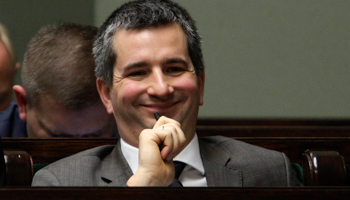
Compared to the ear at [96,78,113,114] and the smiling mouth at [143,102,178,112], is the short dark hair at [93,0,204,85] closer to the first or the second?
the ear at [96,78,113,114]

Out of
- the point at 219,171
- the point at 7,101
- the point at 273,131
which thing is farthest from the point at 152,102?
the point at 273,131

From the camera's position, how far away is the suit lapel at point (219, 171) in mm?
1308

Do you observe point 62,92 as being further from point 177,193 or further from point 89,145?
point 177,193

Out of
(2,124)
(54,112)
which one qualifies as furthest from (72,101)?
(2,124)

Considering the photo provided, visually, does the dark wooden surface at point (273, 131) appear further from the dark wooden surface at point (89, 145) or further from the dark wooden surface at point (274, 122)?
the dark wooden surface at point (89, 145)

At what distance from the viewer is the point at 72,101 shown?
1.66m

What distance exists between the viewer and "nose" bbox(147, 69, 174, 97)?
125 centimetres

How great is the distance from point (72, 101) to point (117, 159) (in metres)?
0.42

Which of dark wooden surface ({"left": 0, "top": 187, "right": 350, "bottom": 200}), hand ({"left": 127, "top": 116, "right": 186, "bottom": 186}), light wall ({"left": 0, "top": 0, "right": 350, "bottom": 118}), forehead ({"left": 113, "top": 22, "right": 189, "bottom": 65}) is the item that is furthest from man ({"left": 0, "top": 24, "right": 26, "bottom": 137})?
light wall ({"left": 0, "top": 0, "right": 350, "bottom": 118})

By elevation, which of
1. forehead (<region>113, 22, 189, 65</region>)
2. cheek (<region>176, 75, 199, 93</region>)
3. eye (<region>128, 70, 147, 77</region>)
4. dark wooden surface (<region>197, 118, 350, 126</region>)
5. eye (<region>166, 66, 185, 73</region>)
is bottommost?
dark wooden surface (<region>197, 118, 350, 126</region>)

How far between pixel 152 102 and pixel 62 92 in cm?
51

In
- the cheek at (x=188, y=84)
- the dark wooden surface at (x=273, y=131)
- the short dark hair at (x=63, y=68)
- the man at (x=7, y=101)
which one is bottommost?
the dark wooden surface at (x=273, y=131)

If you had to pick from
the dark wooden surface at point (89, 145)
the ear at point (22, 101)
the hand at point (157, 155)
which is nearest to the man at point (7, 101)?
the ear at point (22, 101)

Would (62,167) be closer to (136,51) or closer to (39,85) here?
(136,51)
